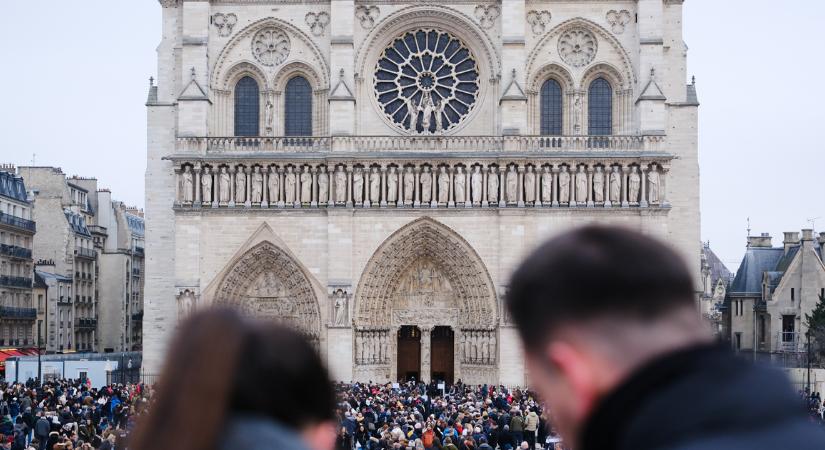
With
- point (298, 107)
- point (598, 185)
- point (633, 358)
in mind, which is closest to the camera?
point (633, 358)

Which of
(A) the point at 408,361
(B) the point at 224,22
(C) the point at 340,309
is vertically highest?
(B) the point at 224,22

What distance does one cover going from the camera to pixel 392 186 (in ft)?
106

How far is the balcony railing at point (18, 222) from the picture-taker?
4372 centimetres

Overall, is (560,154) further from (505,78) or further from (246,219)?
(246,219)

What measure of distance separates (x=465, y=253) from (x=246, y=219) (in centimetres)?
610

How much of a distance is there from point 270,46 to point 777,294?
21.3 metres

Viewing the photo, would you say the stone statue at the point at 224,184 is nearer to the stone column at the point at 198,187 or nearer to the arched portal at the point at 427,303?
the stone column at the point at 198,187

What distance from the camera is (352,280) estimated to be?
32094mm

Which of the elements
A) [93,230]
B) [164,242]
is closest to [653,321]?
[164,242]

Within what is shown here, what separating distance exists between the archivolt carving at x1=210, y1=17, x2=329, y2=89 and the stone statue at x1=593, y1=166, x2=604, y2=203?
26.0 ft

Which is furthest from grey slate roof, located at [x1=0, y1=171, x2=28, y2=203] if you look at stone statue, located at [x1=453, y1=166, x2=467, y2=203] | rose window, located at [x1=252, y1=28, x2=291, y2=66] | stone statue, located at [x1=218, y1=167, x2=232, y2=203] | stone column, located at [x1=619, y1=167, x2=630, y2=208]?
stone column, located at [x1=619, y1=167, x2=630, y2=208]

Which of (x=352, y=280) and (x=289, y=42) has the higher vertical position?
(x=289, y=42)

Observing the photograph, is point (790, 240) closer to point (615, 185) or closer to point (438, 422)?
point (615, 185)

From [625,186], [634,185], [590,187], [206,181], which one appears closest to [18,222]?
[206,181]
